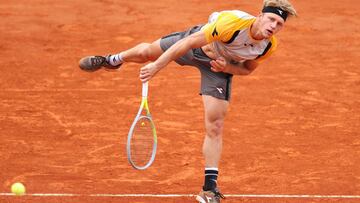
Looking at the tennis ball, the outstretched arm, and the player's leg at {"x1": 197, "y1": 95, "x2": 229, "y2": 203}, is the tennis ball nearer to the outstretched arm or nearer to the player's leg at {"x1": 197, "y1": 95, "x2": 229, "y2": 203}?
the player's leg at {"x1": 197, "y1": 95, "x2": 229, "y2": 203}

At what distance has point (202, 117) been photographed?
1483cm

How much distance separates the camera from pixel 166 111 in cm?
1507

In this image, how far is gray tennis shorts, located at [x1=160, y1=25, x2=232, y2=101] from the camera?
437 inches

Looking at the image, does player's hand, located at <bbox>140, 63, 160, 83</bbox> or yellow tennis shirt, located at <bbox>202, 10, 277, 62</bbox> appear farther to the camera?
yellow tennis shirt, located at <bbox>202, 10, 277, 62</bbox>

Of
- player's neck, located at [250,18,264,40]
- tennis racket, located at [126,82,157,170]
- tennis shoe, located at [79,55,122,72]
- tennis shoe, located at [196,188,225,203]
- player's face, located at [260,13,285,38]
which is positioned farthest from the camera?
tennis shoe, located at [79,55,122,72]

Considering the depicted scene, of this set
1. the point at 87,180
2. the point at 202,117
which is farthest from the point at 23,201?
the point at 202,117

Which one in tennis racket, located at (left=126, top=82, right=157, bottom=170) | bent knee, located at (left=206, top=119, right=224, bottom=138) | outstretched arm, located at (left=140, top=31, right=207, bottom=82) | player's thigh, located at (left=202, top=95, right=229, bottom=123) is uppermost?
outstretched arm, located at (left=140, top=31, right=207, bottom=82)

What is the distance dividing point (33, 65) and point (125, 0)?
16.1 ft

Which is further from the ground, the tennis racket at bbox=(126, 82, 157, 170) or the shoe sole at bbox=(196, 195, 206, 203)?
the tennis racket at bbox=(126, 82, 157, 170)

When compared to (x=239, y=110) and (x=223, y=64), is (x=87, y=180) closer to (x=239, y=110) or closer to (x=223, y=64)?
(x=223, y=64)

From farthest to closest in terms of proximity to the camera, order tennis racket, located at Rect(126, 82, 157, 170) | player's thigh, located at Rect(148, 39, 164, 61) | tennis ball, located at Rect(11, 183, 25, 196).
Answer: player's thigh, located at Rect(148, 39, 164, 61) → tennis ball, located at Rect(11, 183, 25, 196) → tennis racket, located at Rect(126, 82, 157, 170)

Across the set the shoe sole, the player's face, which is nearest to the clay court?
the shoe sole

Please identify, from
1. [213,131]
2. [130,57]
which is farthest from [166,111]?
[213,131]

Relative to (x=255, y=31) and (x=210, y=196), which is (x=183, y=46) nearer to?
(x=255, y=31)
